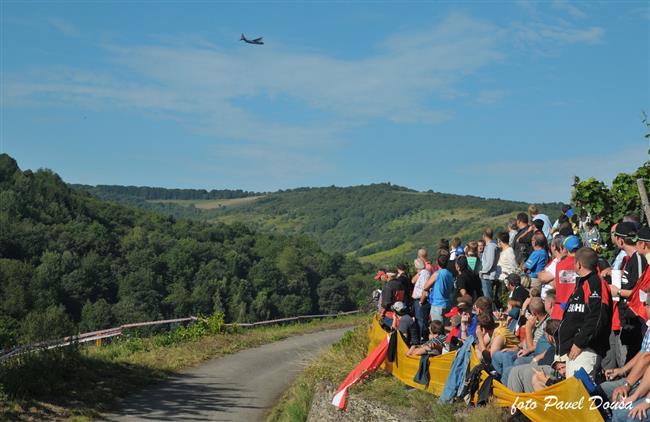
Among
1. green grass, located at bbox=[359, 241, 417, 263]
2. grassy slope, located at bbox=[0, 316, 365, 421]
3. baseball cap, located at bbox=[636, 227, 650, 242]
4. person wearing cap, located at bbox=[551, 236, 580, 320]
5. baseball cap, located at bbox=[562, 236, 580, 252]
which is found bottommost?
green grass, located at bbox=[359, 241, 417, 263]

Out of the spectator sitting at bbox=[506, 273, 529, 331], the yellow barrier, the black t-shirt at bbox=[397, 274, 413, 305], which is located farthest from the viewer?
the black t-shirt at bbox=[397, 274, 413, 305]

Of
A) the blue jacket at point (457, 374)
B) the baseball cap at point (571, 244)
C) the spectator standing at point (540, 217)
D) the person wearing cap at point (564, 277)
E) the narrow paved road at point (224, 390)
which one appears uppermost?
the spectator standing at point (540, 217)

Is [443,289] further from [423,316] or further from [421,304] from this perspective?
[423,316]

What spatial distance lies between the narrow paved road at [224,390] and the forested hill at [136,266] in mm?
27493

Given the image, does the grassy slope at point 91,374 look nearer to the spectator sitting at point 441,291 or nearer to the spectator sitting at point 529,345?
the spectator sitting at point 441,291

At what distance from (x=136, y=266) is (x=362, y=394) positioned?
60.0m

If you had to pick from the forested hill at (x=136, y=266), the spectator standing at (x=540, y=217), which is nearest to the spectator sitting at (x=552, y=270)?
the spectator standing at (x=540, y=217)

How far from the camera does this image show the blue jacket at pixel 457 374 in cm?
937

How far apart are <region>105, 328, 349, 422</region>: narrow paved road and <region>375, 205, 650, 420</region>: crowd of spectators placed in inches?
130

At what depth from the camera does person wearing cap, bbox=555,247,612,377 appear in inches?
286

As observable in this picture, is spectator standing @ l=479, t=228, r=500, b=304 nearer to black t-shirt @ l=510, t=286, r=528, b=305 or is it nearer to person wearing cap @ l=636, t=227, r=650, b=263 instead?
black t-shirt @ l=510, t=286, r=528, b=305

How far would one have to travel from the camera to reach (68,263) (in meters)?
62.8

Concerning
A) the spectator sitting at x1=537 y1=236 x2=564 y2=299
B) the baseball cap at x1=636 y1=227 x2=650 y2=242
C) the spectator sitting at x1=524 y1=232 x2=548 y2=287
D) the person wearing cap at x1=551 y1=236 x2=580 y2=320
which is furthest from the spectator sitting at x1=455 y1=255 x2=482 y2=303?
the baseball cap at x1=636 y1=227 x2=650 y2=242

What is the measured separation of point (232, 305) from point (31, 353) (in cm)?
4979
